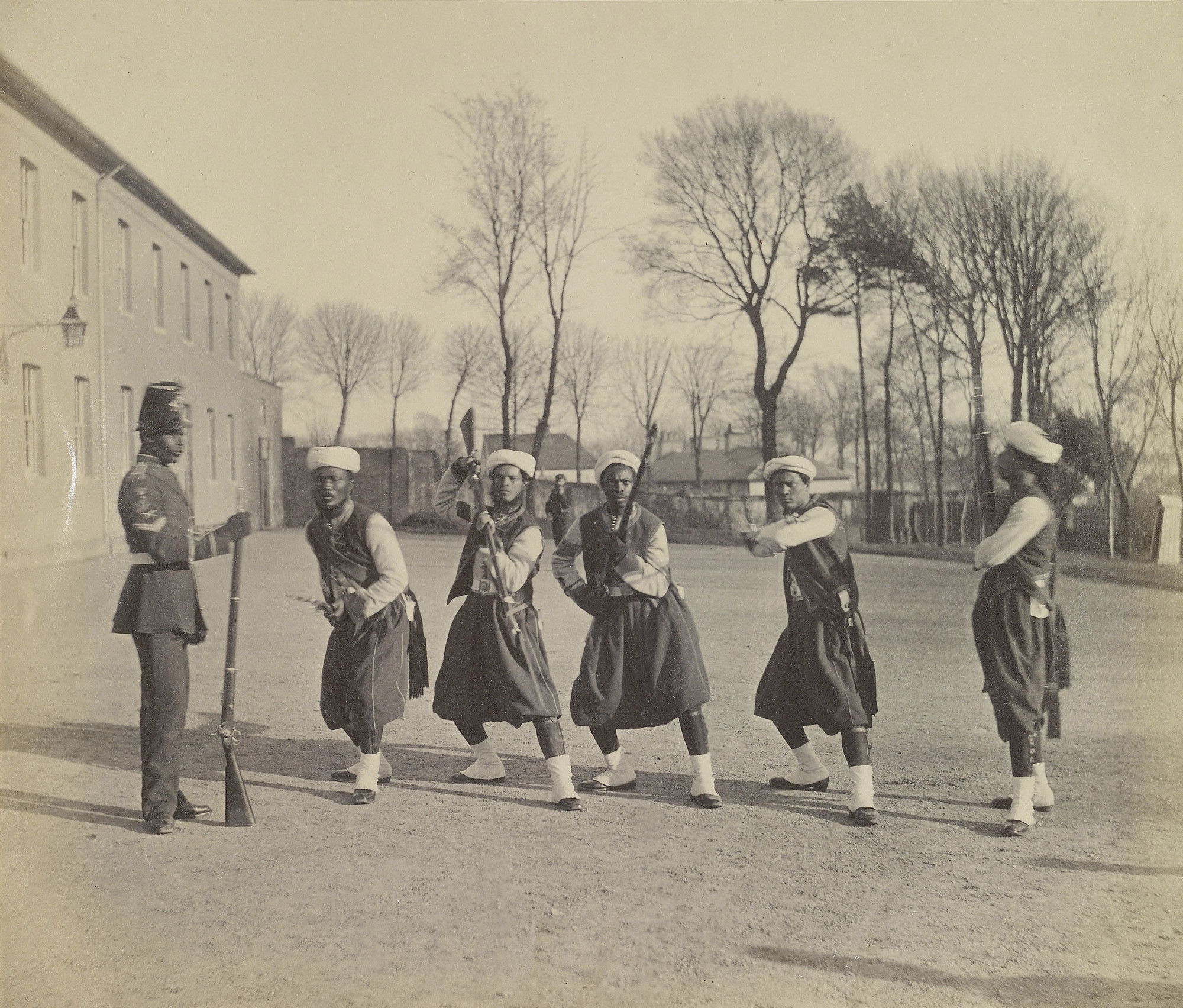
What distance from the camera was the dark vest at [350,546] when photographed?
14.5 ft

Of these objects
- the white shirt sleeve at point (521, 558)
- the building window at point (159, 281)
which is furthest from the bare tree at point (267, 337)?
the white shirt sleeve at point (521, 558)

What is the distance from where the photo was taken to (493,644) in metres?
4.55

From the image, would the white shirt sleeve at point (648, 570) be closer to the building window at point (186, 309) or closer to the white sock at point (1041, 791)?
the white sock at point (1041, 791)

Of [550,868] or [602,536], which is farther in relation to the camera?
[602,536]

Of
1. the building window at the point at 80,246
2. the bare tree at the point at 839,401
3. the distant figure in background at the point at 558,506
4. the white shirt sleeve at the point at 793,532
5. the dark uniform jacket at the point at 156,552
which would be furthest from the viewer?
the distant figure in background at the point at 558,506

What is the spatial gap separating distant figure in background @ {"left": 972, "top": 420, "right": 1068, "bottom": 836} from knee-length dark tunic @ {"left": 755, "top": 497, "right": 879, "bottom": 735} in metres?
0.49

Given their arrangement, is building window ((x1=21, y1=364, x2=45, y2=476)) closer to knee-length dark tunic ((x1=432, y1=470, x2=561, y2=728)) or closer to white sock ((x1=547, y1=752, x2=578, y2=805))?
knee-length dark tunic ((x1=432, y1=470, x2=561, y2=728))

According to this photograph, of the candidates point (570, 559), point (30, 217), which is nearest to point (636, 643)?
point (570, 559)

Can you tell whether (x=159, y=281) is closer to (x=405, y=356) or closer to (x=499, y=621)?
(x=405, y=356)

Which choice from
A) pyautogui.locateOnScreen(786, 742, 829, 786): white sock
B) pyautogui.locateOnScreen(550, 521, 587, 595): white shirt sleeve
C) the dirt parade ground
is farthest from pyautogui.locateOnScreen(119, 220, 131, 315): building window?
pyautogui.locateOnScreen(786, 742, 829, 786): white sock

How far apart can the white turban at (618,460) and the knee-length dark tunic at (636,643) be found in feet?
0.58

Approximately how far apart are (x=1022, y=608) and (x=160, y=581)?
132 inches

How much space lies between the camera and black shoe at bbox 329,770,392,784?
4.73 m

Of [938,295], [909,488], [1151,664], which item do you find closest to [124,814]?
[938,295]
